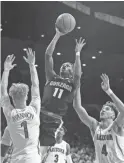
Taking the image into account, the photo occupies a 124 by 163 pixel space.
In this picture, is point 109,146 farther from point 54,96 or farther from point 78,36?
point 78,36

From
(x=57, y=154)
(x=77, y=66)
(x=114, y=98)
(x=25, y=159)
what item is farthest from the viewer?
(x=57, y=154)

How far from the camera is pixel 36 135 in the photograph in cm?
401

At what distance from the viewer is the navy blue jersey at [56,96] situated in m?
5.07

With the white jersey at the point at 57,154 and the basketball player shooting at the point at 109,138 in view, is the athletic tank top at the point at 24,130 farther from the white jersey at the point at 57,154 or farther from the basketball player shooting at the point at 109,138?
the white jersey at the point at 57,154

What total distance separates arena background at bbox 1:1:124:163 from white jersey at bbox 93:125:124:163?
29.4ft

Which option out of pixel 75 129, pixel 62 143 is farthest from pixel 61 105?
pixel 75 129

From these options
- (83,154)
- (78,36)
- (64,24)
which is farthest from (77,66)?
(83,154)

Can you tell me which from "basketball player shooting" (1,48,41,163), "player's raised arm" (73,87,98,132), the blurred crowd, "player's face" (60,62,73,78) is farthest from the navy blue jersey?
the blurred crowd

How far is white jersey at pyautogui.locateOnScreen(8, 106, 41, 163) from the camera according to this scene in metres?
3.90

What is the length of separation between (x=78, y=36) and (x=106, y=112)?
401 inches

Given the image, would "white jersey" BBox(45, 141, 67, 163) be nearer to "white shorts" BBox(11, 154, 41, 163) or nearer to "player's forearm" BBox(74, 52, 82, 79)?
"player's forearm" BBox(74, 52, 82, 79)

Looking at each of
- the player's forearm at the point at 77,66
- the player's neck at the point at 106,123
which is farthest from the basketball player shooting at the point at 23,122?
the player's neck at the point at 106,123

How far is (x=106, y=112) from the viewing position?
5516 mm

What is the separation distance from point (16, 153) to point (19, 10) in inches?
422
